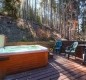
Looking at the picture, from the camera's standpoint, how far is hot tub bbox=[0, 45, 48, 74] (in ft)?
13.9

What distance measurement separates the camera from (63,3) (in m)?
13.6

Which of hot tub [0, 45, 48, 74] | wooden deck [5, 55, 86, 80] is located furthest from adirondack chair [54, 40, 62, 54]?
hot tub [0, 45, 48, 74]

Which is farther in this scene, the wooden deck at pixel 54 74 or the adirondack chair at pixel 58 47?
the adirondack chair at pixel 58 47

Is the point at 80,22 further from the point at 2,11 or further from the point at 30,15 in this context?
the point at 2,11

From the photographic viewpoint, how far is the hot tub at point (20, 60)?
4223 millimetres

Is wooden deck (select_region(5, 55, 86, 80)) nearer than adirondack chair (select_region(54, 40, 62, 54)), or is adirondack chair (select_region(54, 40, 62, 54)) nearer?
A: wooden deck (select_region(5, 55, 86, 80))

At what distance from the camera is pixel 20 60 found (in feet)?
15.0

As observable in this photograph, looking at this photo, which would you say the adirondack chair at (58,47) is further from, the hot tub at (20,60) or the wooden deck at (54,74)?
the hot tub at (20,60)

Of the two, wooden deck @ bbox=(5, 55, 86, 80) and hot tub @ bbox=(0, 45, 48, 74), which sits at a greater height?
hot tub @ bbox=(0, 45, 48, 74)

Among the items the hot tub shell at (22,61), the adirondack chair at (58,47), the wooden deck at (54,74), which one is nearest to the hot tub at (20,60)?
the hot tub shell at (22,61)

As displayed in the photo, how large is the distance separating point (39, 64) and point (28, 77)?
103 cm

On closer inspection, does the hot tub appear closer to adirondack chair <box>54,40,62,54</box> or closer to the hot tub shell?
the hot tub shell

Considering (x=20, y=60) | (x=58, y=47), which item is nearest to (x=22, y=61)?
(x=20, y=60)

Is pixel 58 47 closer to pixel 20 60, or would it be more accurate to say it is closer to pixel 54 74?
pixel 54 74
